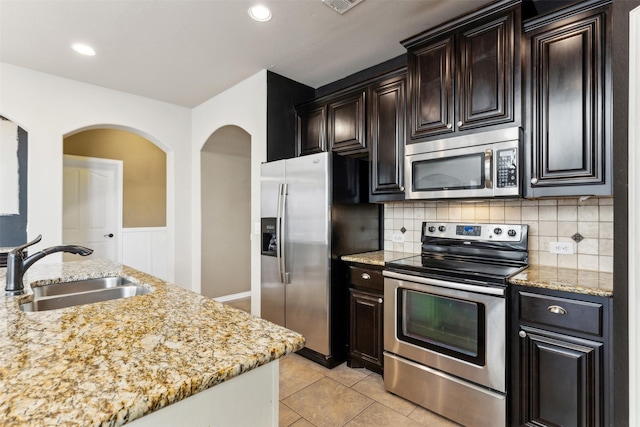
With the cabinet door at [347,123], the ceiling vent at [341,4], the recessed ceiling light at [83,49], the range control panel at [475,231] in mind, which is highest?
the recessed ceiling light at [83,49]

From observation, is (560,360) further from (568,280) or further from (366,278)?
(366,278)

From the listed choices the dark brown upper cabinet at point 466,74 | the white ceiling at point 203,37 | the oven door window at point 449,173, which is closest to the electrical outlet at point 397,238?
the oven door window at point 449,173

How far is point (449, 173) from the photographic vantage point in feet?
7.34

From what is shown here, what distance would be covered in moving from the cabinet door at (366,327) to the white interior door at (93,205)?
399 cm

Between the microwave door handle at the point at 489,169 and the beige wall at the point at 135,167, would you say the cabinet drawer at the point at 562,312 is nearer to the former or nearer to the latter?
the microwave door handle at the point at 489,169

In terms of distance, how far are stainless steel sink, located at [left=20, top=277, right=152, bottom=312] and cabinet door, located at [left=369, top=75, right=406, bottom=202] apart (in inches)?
74.6

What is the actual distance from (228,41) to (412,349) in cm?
278

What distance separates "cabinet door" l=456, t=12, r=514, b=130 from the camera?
6.58 ft

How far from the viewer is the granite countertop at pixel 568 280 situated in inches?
62.4

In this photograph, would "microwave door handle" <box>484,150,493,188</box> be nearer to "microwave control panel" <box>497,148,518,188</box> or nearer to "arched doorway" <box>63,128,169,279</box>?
"microwave control panel" <box>497,148,518,188</box>

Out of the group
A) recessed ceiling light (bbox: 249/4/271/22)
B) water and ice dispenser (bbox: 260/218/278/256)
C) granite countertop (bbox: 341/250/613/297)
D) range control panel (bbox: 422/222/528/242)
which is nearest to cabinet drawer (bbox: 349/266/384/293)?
range control panel (bbox: 422/222/528/242)

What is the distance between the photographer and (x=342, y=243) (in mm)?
2783

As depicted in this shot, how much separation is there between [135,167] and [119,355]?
16.8 feet

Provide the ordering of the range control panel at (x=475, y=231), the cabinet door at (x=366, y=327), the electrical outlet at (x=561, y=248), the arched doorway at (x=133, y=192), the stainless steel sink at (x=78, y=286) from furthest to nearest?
the arched doorway at (x=133, y=192) → the cabinet door at (x=366, y=327) → the range control panel at (x=475, y=231) → the electrical outlet at (x=561, y=248) → the stainless steel sink at (x=78, y=286)
